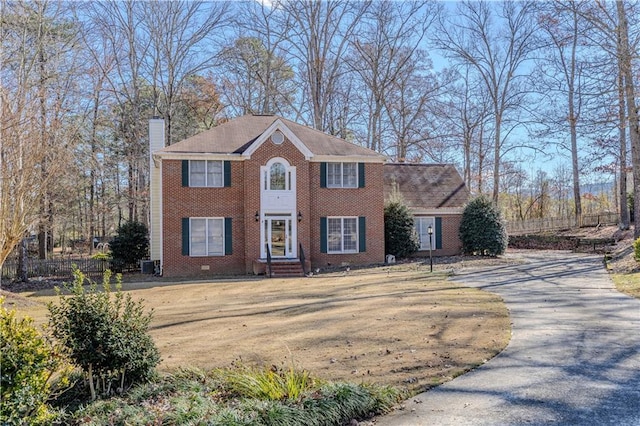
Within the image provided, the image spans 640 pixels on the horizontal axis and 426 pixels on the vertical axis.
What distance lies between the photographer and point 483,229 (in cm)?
2084

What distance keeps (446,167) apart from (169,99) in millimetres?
17740

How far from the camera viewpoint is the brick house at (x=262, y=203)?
1814cm

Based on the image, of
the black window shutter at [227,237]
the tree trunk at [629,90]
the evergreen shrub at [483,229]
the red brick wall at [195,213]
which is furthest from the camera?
the evergreen shrub at [483,229]

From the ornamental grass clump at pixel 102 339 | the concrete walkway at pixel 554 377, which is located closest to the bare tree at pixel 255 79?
the concrete walkway at pixel 554 377

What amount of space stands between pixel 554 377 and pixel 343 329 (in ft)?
11.3

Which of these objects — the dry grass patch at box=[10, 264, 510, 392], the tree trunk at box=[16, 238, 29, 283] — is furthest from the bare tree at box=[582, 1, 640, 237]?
the tree trunk at box=[16, 238, 29, 283]

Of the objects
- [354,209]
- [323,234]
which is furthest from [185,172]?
[354,209]

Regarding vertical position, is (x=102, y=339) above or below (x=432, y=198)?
below

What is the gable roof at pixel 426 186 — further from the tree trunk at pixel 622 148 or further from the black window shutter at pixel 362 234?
the tree trunk at pixel 622 148

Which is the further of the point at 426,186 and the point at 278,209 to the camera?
the point at 426,186

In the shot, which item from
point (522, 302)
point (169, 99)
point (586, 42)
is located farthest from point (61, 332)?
point (169, 99)

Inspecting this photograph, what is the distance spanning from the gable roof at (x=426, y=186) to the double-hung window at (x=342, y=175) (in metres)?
2.94

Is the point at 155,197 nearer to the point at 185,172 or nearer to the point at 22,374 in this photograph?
the point at 185,172

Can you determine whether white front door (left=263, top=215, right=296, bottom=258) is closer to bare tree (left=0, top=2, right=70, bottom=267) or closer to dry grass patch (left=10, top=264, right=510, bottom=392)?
dry grass patch (left=10, top=264, right=510, bottom=392)
